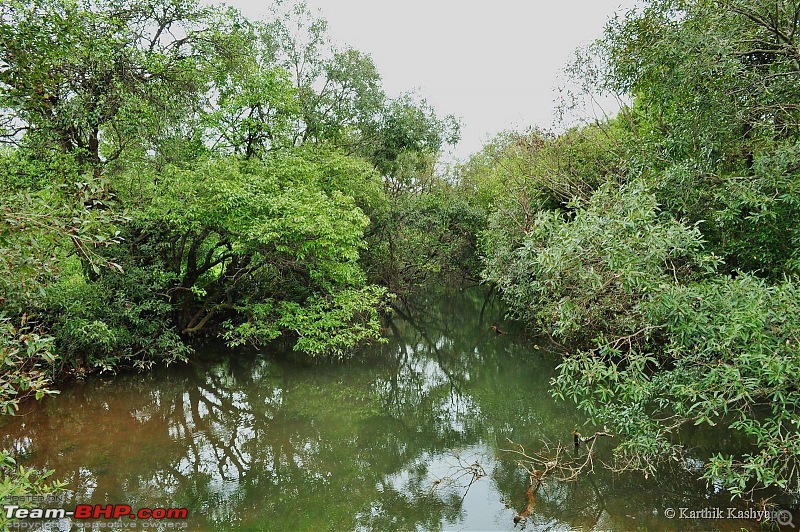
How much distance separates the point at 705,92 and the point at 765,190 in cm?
159

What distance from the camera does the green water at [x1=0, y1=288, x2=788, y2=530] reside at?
19.7 feet

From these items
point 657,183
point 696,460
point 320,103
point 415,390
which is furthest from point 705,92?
point 320,103

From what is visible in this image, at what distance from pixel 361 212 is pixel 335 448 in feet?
20.6

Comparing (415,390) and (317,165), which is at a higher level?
(317,165)

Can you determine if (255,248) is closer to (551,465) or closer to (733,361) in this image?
(551,465)

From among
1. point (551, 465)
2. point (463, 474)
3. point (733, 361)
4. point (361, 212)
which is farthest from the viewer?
point (361, 212)

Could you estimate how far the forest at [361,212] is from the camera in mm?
4324

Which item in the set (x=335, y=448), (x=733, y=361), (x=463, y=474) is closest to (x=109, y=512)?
(x=335, y=448)

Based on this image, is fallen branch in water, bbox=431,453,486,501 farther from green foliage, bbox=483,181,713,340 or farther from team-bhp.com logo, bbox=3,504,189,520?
team-bhp.com logo, bbox=3,504,189,520

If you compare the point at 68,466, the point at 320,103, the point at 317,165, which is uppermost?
the point at 320,103

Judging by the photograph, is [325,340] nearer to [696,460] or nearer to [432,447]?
[432,447]

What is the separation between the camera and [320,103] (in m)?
16.4

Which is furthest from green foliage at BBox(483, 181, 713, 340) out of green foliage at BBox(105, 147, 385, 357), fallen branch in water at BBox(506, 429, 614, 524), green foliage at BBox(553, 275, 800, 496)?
green foliage at BBox(105, 147, 385, 357)

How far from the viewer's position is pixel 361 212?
40.8 feet
